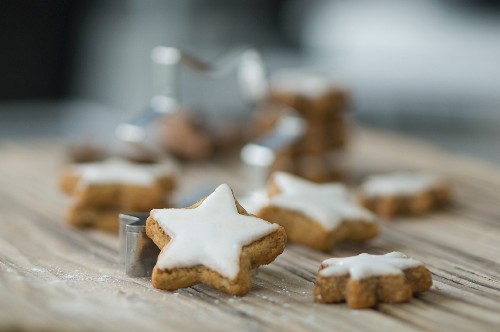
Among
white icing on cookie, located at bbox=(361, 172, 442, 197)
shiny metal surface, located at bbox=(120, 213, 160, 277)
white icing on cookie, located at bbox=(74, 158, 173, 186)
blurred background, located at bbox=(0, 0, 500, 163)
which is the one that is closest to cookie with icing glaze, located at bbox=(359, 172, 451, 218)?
white icing on cookie, located at bbox=(361, 172, 442, 197)

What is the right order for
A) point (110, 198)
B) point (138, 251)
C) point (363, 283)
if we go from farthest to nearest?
point (110, 198)
point (138, 251)
point (363, 283)

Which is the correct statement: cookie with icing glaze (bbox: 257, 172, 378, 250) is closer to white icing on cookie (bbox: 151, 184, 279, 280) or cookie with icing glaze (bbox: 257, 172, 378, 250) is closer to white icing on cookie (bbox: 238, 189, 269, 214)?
white icing on cookie (bbox: 238, 189, 269, 214)

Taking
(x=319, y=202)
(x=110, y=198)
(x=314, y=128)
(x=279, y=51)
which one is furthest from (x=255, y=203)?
(x=279, y=51)

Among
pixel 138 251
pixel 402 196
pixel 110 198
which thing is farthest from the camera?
pixel 402 196

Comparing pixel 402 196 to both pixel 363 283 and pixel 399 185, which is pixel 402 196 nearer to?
pixel 399 185

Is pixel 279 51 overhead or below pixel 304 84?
below

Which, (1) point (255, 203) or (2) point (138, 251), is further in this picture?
(1) point (255, 203)

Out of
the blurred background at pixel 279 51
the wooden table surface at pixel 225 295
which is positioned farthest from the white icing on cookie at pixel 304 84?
the blurred background at pixel 279 51
